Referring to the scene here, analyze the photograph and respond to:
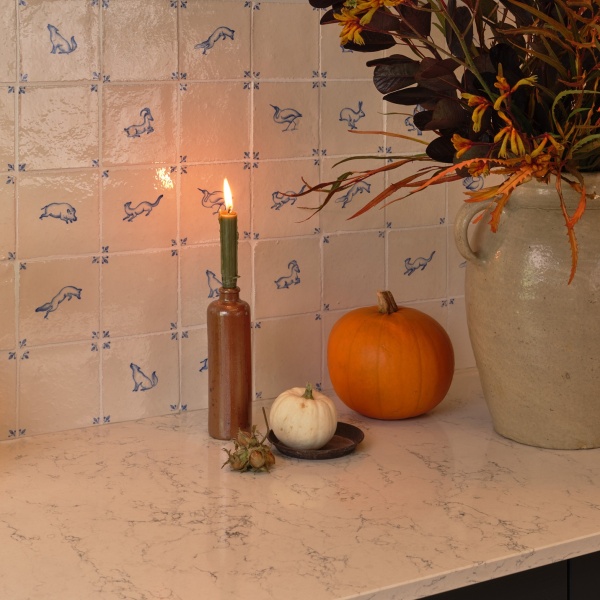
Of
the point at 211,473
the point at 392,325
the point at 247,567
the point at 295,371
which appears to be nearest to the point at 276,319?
the point at 295,371

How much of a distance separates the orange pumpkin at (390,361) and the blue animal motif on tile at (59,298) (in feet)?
1.19

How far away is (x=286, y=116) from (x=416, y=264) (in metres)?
0.33

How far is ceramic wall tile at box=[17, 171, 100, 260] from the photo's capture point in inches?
55.7

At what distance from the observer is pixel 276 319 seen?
5.35ft

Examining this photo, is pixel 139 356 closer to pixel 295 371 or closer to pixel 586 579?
pixel 295 371

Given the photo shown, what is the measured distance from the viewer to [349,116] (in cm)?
163

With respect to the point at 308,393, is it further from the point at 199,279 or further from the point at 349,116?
the point at 349,116

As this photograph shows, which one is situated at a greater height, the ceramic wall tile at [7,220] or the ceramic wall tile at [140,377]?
the ceramic wall tile at [7,220]

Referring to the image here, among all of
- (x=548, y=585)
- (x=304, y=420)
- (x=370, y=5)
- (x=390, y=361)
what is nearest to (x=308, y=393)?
(x=304, y=420)

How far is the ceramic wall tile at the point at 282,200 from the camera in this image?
158 centimetres

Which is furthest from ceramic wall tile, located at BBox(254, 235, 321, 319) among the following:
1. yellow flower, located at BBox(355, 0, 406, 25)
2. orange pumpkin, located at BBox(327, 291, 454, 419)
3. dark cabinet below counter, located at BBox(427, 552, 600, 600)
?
dark cabinet below counter, located at BBox(427, 552, 600, 600)

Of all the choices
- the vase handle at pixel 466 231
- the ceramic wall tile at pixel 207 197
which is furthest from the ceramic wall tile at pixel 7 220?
the vase handle at pixel 466 231

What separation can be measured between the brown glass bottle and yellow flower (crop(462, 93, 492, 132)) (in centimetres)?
39

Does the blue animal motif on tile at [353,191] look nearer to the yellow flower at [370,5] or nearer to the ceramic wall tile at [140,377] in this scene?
the ceramic wall tile at [140,377]
